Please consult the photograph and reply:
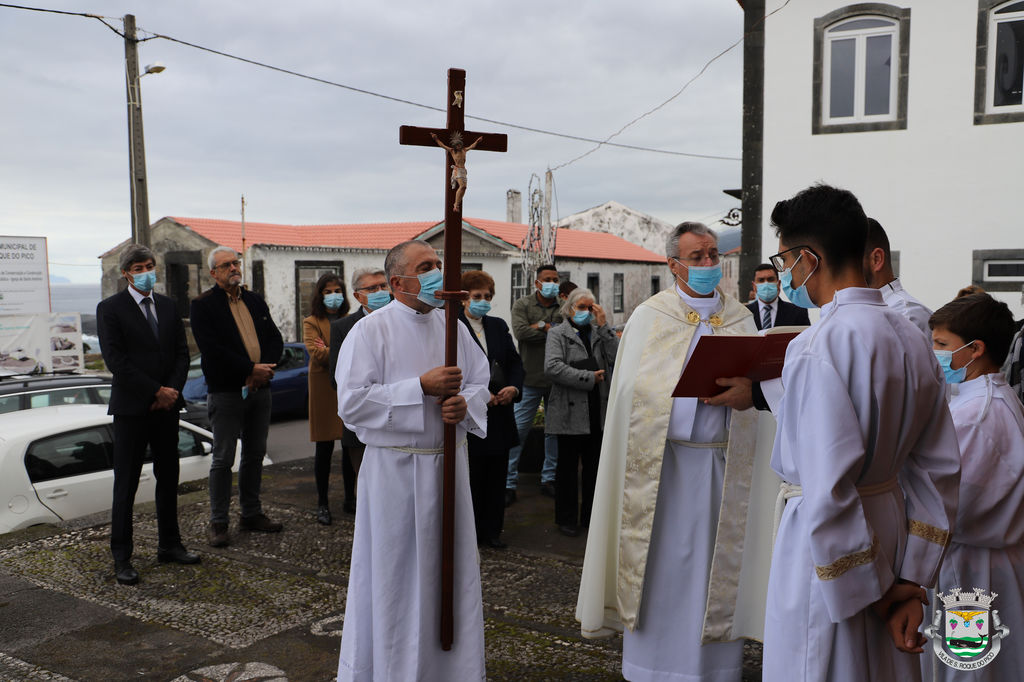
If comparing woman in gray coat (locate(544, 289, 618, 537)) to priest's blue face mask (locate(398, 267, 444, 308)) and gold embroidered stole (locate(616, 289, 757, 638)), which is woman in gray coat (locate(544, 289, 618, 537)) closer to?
gold embroidered stole (locate(616, 289, 757, 638))

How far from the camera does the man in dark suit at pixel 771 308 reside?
6.53 metres

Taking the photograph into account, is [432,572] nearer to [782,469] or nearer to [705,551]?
[705,551]

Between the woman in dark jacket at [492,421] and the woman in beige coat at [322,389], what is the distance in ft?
4.21

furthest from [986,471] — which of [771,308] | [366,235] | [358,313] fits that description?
[366,235]

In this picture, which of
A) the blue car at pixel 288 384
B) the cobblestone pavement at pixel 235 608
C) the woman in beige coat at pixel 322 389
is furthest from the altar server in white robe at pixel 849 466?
the blue car at pixel 288 384

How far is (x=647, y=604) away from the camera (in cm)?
391

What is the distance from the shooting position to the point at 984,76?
12.3 metres

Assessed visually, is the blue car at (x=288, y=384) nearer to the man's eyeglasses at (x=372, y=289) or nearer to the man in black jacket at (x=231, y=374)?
the man in black jacket at (x=231, y=374)

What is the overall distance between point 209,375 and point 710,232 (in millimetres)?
3645

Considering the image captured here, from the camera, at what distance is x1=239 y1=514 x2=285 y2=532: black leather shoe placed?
246 inches

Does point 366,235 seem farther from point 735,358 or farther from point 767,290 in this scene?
point 735,358

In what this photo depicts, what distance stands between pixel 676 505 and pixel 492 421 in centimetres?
230


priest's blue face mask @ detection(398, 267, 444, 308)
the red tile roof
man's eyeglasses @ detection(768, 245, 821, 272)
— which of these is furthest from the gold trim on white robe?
the red tile roof

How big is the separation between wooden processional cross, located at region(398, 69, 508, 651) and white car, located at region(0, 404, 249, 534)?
399 centimetres
